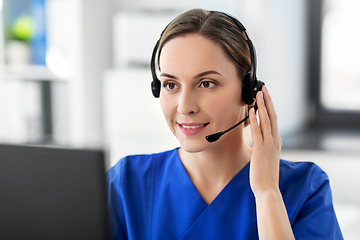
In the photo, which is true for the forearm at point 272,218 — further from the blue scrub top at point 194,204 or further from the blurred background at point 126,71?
the blurred background at point 126,71

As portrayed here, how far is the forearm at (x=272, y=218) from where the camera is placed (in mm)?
879

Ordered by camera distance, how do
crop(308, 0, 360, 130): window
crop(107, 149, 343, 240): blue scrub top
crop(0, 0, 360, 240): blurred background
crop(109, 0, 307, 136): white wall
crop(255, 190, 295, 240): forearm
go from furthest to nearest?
crop(308, 0, 360, 130): window
crop(0, 0, 360, 240): blurred background
crop(109, 0, 307, 136): white wall
crop(107, 149, 343, 240): blue scrub top
crop(255, 190, 295, 240): forearm

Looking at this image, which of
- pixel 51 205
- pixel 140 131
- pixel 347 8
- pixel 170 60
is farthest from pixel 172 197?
pixel 347 8

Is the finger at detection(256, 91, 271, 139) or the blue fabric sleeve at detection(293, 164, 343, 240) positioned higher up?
the finger at detection(256, 91, 271, 139)

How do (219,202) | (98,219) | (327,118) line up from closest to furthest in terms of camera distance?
(98,219) < (219,202) < (327,118)


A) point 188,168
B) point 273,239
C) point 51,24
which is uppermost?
point 51,24

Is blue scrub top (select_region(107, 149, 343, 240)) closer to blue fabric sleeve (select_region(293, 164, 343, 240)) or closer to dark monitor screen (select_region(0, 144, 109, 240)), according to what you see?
blue fabric sleeve (select_region(293, 164, 343, 240))

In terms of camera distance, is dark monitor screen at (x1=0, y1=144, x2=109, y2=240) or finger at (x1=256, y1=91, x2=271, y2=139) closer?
dark monitor screen at (x1=0, y1=144, x2=109, y2=240)

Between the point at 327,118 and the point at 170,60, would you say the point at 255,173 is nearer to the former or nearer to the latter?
the point at 170,60

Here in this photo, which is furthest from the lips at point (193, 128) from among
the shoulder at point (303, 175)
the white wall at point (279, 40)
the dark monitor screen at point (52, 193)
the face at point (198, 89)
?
the white wall at point (279, 40)

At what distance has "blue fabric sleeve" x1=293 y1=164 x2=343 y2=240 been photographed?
0.95 m

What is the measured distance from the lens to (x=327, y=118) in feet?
9.84

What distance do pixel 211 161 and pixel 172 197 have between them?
14cm

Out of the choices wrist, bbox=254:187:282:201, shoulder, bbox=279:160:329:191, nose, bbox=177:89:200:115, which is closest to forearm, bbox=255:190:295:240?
wrist, bbox=254:187:282:201
